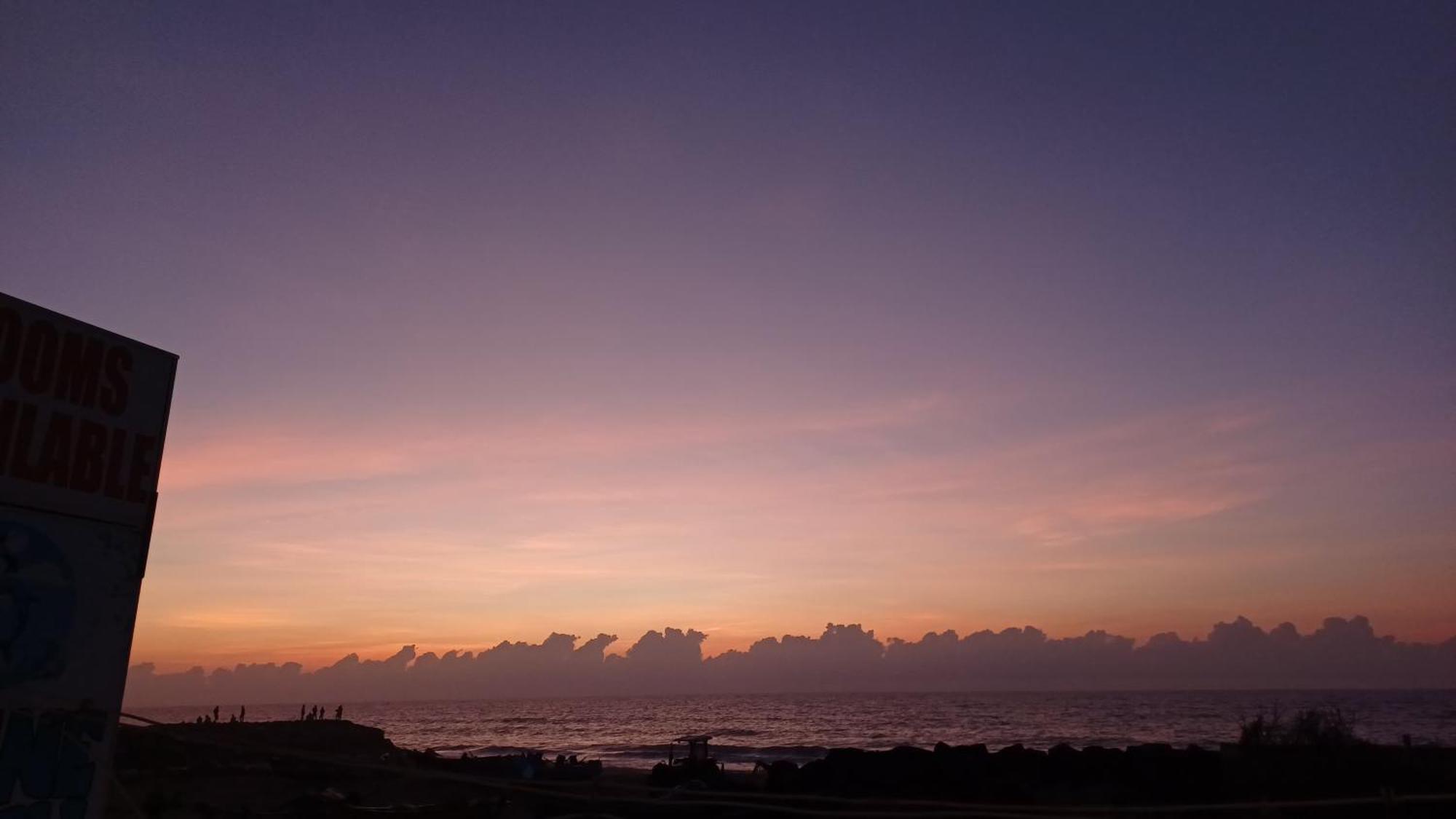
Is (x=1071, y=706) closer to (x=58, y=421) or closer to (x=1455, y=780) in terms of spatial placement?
(x=1455, y=780)

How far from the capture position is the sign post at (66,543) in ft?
17.7

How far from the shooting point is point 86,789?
5.67m

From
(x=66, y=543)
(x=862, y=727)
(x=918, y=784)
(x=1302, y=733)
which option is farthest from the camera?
(x=862, y=727)

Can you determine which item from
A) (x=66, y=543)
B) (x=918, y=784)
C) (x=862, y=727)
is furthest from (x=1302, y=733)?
(x=862, y=727)

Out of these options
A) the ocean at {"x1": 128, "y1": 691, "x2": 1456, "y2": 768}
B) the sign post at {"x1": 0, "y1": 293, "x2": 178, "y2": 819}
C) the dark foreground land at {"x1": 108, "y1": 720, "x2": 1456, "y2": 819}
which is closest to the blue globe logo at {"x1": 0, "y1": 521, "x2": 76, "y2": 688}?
the sign post at {"x1": 0, "y1": 293, "x2": 178, "y2": 819}

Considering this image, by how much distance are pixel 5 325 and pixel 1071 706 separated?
446 ft

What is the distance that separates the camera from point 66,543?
569 cm

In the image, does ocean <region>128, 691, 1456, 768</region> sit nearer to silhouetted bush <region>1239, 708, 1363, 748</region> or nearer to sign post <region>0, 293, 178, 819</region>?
silhouetted bush <region>1239, 708, 1363, 748</region>

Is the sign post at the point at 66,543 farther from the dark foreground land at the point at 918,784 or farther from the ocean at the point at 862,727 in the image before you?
the ocean at the point at 862,727

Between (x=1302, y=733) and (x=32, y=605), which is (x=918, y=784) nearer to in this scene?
(x=1302, y=733)

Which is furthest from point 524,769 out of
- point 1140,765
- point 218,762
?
point 1140,765

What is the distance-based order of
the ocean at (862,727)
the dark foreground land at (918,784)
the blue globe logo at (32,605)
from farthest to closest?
the ocean at (862,727), the dark foreground land at (918,784), the blue globe logo at (32,605)

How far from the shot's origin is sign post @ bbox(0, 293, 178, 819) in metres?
5.39

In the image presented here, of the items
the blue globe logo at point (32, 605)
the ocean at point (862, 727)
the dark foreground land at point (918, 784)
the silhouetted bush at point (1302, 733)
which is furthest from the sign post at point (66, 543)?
the ocean at point (862, 727)
